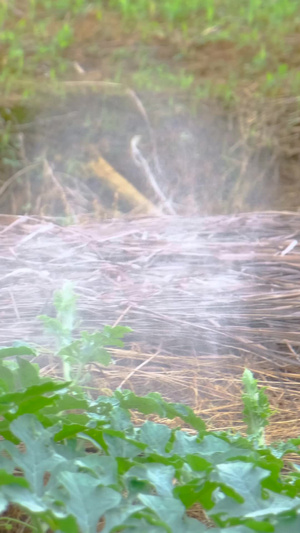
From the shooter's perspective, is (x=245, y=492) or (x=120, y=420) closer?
(x=245, y=492)

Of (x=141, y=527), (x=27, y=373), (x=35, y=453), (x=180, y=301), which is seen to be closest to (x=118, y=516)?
(x=141, y=527)

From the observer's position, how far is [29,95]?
11.4 ft

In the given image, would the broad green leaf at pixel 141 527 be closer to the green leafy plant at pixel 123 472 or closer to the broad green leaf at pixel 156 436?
the green leafy plant at pixel 123 472

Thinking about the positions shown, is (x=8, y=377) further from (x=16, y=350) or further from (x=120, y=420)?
(x=120, y=420)

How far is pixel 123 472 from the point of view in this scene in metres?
0.77

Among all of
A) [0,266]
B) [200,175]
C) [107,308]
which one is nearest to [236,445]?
[107,308]

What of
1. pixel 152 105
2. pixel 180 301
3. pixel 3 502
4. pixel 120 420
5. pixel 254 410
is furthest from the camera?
pixel 152 105

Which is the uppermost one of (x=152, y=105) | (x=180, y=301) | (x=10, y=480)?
(x=10, y=480)

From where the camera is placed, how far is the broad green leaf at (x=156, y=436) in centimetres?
80

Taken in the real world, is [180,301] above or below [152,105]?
below

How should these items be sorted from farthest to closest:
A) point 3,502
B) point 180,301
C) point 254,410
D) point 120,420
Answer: point 180,301
point 254,410
point 120,420
point 3,502

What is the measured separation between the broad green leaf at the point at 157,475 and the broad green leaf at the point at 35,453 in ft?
0.26

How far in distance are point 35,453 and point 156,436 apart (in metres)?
0.15

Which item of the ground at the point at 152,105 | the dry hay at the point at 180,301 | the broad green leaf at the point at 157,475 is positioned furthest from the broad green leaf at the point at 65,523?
the ground at the point at 152,105
